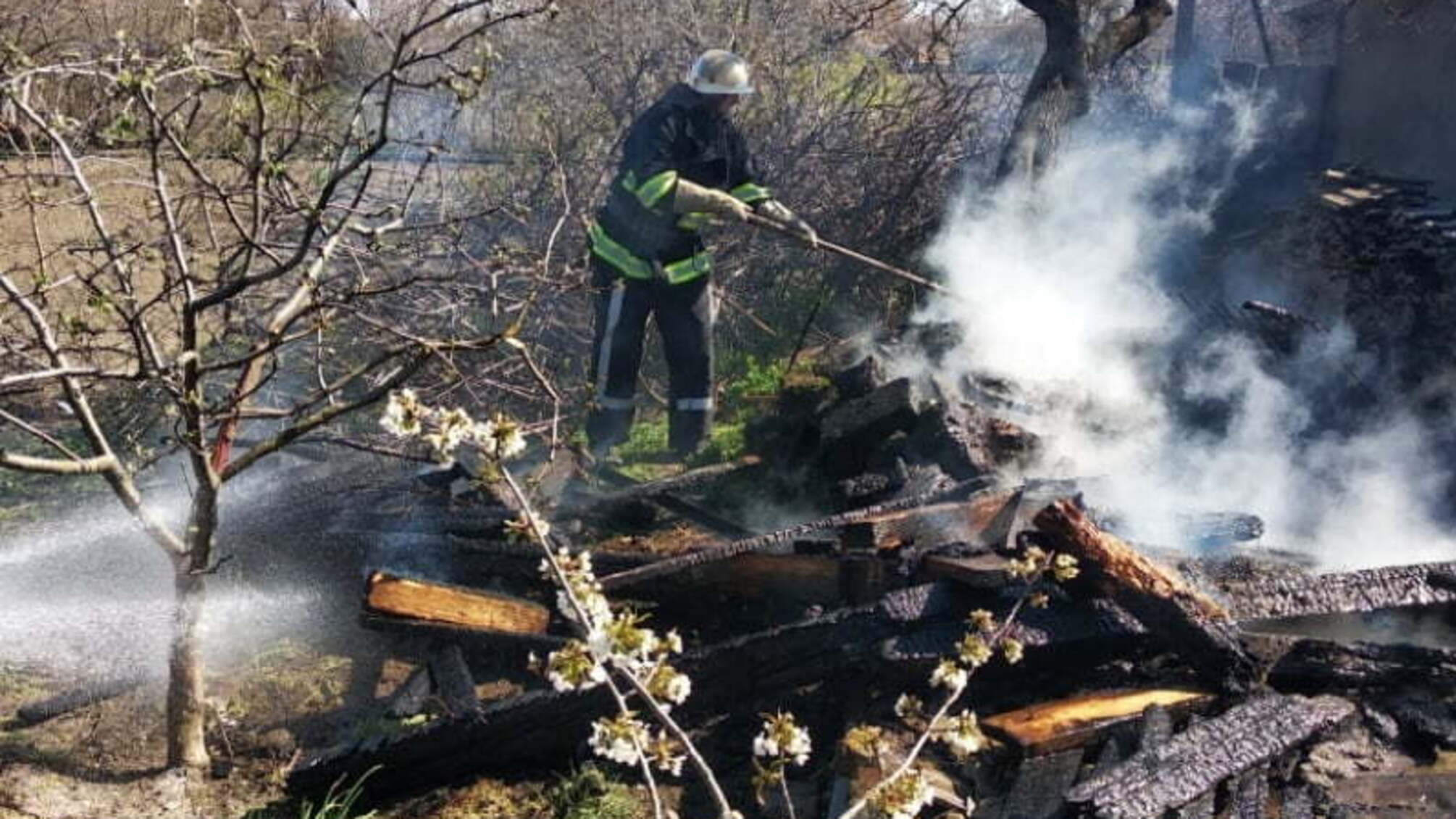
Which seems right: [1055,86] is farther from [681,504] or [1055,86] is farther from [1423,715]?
[1423,715]

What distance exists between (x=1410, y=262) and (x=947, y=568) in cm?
624

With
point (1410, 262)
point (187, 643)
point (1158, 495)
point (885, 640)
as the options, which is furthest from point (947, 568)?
point (1410, 262)

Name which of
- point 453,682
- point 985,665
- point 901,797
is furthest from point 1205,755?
point 453,682

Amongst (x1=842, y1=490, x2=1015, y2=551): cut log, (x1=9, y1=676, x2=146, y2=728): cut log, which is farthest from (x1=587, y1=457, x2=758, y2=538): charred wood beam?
(x1=9, y1=676, x2=146, y2=728): cut log

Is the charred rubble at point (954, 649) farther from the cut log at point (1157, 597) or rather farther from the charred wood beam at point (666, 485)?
the charred wood beam at point (666, 485)

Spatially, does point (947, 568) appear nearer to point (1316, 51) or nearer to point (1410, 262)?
point (1410, 262)

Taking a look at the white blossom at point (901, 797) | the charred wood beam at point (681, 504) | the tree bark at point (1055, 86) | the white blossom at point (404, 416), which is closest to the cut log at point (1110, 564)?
Answer: the charred wood beam at point (681, 504)

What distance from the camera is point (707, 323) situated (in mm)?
6906

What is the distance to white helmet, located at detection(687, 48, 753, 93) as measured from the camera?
21.2 ft

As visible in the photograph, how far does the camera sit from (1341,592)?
4.80 meters

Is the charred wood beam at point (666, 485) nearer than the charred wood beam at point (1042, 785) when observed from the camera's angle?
No

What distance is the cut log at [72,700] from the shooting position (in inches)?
163

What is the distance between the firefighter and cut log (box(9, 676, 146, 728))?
2819mm

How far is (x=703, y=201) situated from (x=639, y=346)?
1004 millimetres
